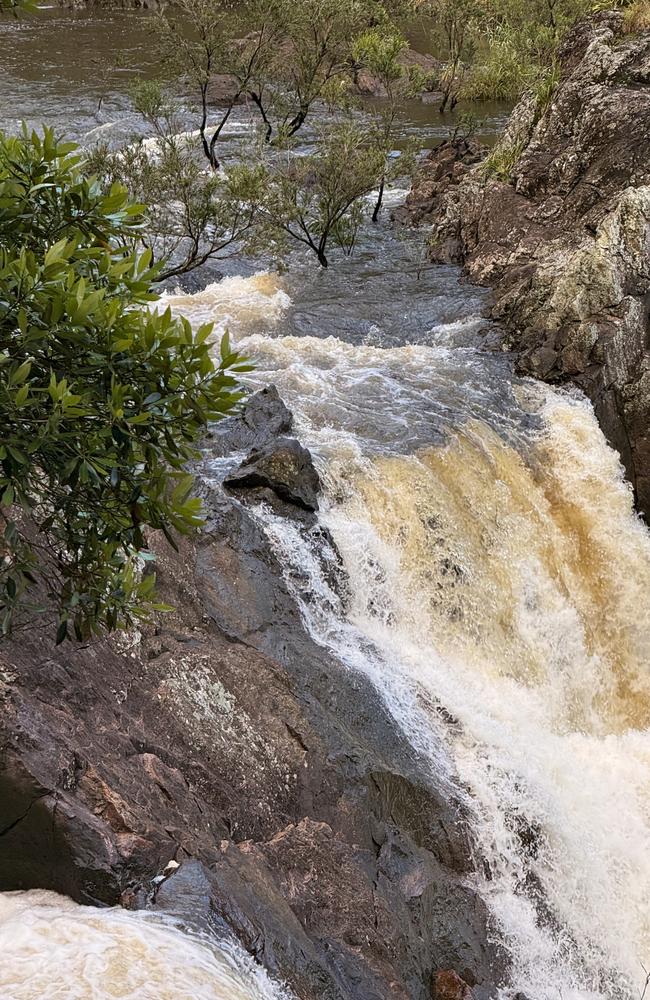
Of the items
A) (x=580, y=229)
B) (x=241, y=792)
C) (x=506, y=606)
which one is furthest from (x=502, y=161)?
(x=241, y=792)

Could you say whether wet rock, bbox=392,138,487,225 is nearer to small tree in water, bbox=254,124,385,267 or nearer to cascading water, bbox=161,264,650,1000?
small tree in water, bbox=254,124,385,267

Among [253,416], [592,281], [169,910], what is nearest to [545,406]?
[592,281]

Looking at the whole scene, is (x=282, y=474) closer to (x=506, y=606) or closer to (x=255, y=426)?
(x=255, y=426)

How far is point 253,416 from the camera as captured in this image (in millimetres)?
11055

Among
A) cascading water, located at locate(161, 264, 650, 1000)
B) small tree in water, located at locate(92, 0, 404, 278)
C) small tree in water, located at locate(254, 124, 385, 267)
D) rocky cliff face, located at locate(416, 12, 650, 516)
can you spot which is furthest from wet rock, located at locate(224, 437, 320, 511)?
small tree in water, located at locate(254, 124, 385, 267)

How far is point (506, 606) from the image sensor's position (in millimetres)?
10484

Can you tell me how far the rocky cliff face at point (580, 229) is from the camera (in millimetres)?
13250

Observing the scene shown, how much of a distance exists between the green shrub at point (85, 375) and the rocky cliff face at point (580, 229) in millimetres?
10254

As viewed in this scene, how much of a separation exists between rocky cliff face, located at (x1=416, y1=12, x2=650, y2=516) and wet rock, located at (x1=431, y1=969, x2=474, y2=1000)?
777 cm

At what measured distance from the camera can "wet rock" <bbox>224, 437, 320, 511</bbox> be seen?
976 centimetres

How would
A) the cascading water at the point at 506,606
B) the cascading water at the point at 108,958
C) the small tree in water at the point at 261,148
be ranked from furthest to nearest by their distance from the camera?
the small tree in water at the point at 261,148
the cascading water at the point at 506,606
the cascading water at the point at 108,958

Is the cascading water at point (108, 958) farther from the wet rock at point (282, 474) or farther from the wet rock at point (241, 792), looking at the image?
the wet rock at point (282, 474)

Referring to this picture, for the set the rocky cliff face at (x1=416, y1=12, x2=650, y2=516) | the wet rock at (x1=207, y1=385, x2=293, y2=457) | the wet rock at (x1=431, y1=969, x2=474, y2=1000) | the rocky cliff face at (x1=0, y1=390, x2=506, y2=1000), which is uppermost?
the rocky cliff face at (x1=416, y1=12, x2=650, y2=516)

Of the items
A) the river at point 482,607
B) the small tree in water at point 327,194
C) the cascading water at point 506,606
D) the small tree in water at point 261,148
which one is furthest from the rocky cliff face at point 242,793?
the small tree in water at point 327,194
